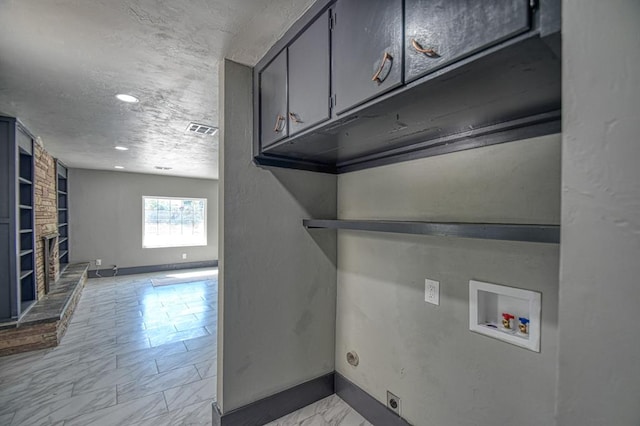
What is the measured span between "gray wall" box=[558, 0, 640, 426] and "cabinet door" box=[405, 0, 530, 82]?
0.45 feet

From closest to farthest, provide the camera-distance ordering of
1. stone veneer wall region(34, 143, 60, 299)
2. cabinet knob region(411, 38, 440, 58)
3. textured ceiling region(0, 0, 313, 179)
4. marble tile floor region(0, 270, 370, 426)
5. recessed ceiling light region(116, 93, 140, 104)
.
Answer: cabinet knob region(411, 38, 440, 58) < textured ceiling region(0, 0, 313, 179) < marble tile floor region(0, 270, 370, 426) < recessed ceiling light region(116, 93, 140, 104) < stone veneer wall region(34, 143, 60, 299)

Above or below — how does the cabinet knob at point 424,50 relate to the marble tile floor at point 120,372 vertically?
above

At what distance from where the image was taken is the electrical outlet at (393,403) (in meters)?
1.75

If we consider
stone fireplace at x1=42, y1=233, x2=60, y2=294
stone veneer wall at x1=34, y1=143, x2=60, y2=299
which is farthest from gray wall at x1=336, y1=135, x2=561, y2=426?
stone fireplace at x1=42, y1=233, x2=60, y2=294

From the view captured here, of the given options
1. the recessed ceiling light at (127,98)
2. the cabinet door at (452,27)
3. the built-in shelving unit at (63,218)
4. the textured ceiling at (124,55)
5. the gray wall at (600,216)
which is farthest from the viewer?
the built-in shelving unit at (63,218)

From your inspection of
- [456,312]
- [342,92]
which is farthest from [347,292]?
[342,92]

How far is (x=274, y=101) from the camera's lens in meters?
1.65


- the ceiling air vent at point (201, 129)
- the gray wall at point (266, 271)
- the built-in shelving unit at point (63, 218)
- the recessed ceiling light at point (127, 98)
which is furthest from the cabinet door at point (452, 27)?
the built-in shelving unit at point (63, 218)

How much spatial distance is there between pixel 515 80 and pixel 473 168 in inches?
23.4

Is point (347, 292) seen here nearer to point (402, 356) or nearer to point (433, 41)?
point (402, 356)

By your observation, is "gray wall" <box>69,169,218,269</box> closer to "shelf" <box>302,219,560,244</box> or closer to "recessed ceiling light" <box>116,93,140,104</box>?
"recessed ceiling light" <box>116,93,140,104</box>

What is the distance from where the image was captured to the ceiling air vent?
3125 millimetres

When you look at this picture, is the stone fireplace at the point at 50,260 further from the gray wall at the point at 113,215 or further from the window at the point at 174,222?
the window at the point at 174,222

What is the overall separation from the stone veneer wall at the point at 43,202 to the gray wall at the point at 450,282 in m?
4.31
